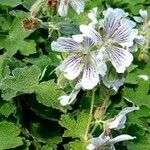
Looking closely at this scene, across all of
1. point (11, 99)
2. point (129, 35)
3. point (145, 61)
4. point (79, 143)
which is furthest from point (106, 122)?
point (145, 61)

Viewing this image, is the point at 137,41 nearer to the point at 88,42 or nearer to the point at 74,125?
the point at 88,42

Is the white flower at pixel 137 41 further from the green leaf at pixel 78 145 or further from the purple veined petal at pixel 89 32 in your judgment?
the green leaf at pixel 78 145

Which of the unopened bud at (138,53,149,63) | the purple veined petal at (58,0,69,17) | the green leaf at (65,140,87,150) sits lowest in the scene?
the unopened bud at (138,53,149,63)

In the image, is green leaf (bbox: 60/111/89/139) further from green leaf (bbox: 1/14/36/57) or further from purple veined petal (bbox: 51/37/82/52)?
green leaf (bbox: 1/14/36/57)

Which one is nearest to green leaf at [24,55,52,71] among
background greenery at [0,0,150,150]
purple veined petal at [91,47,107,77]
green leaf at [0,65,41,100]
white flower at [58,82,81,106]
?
background greenery at [0,0,150,150]

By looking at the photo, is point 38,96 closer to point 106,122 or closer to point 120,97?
point 106,122

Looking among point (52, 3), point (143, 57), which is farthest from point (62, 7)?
point (143, 57)
